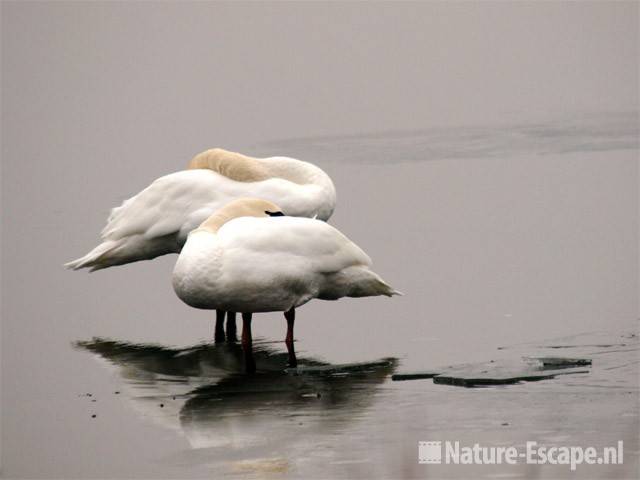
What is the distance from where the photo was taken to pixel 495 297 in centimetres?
1430

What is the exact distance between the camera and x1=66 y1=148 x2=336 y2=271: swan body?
14.4m

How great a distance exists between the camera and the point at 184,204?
1443 cm

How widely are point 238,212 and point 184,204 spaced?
5.99 feet

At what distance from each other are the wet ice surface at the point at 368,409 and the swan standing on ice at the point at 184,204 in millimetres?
1840

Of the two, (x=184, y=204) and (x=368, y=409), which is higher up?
(x=184, y=204)

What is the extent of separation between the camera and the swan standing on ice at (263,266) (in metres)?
11.8

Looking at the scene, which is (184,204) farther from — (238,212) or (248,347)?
(248,347)

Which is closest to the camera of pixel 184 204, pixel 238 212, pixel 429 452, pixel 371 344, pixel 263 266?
pixel 429 452

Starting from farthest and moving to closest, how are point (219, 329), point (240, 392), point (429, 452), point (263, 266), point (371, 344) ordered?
1. point (219, 329)
2. point (371, 344)
3. point (263, 266)
4. point (240, 392)
5. point (429, 452)

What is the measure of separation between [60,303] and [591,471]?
7.42m

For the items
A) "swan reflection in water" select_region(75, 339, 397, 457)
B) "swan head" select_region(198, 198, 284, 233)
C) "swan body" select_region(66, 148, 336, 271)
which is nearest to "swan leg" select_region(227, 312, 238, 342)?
"swan reflection in water" select_region(75, 339, 397, 457)

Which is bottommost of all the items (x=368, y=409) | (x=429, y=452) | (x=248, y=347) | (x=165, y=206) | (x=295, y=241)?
(x=429, y=452)

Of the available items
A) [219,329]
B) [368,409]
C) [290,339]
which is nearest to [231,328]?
[219,329]

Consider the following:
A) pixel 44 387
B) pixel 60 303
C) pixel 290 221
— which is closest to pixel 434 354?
pixel 290 221
